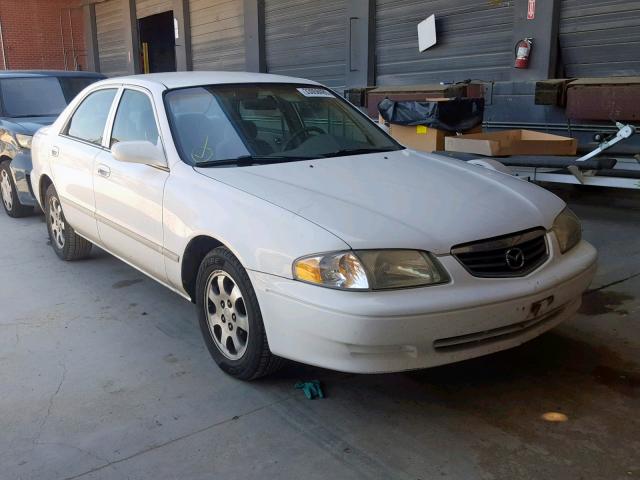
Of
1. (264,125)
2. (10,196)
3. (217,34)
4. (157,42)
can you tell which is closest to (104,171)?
(264,125)

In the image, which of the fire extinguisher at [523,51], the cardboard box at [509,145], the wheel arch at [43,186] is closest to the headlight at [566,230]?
the cardboard box at [509,145]

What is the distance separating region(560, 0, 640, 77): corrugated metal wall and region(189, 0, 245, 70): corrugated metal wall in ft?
28.0

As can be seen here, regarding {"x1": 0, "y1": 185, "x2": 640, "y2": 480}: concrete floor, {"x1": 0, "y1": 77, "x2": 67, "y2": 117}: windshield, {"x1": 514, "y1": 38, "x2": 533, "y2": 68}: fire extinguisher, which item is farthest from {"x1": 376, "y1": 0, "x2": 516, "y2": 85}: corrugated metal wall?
{"x1": 0, "y1": 185, "x2": 640, "y2": 480}: concrete floor

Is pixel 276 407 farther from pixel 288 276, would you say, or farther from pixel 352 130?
pixel 352 130

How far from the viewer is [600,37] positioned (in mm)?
8461

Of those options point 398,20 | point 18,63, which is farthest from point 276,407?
point 18,63

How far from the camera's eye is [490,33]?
9727 mm

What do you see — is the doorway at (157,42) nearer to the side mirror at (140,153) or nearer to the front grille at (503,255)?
the side mirror at (140,153)

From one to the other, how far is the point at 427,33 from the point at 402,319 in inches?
350

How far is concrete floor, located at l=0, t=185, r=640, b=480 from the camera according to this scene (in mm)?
2725

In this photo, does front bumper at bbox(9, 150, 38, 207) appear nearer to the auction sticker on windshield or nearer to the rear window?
the rear window

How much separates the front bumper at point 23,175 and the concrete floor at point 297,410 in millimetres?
2993

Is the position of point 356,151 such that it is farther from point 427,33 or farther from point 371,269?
point 427,33

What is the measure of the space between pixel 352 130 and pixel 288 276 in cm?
192
